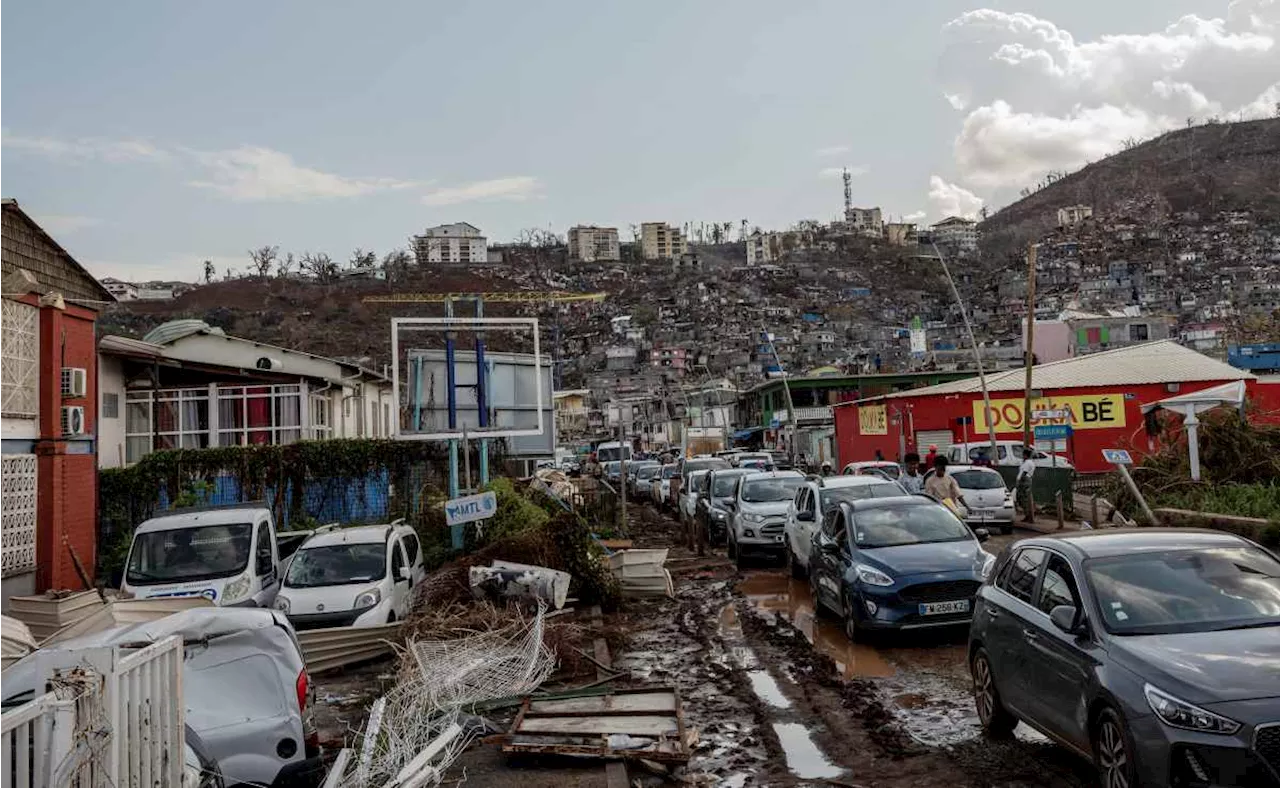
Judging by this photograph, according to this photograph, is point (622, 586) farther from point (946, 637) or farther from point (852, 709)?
point (852, 709)

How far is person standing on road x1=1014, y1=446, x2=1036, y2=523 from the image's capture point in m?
25.4

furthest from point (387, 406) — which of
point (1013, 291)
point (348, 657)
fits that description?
point (1013, 291)

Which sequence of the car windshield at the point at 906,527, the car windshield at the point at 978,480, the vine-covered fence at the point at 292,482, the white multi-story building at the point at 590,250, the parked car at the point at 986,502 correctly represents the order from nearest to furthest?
the car windshield at the point at 906,527
the vine-covered fence at the point at 292,482
the parked car at the point at 986,502
the car windshield at the point at 978,480
the white multi-story building at the point at 590,250

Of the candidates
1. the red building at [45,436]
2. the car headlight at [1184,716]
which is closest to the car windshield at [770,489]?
the red building at [45,436]

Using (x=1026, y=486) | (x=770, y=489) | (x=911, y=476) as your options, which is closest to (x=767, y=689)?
(x=770, y=489)

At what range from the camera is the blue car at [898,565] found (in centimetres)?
1143

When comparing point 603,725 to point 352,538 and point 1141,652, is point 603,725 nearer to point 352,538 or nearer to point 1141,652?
point 1141,652

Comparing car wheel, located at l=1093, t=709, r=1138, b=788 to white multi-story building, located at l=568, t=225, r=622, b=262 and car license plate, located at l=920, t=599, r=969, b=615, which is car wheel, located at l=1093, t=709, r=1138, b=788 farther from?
white multi-story building, located at l=568, t=225, r=622, b=262

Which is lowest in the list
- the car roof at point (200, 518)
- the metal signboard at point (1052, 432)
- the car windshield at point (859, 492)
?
the car windshield at point (859, 492)

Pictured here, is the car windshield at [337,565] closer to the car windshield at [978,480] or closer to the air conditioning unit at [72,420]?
the air conditioning unit at [72,420]

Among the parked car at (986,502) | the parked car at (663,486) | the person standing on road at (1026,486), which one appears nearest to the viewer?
the parked car at (986,502)

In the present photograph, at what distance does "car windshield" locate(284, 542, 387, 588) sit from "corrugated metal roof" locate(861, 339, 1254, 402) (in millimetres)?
29539

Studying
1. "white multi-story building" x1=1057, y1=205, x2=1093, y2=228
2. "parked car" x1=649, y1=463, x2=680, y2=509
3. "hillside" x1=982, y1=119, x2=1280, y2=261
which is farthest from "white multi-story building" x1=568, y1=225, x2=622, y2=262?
"parked car" x1=649, y1=463, x2=680, y2=509

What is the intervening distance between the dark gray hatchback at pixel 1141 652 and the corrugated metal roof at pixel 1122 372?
107ft
